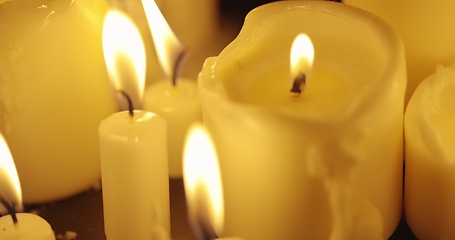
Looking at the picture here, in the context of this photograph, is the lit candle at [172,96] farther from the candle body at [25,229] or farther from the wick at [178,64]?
the candle body at [25,229]

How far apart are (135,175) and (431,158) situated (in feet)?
0.79

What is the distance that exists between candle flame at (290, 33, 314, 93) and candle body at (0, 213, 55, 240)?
233 mm

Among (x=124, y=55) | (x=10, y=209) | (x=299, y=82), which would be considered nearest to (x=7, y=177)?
(x=10, y=209)

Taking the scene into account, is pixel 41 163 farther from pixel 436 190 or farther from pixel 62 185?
pixel 436 190

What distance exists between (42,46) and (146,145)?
151 mm


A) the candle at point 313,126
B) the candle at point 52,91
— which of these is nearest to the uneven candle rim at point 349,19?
the candle at point 313,126

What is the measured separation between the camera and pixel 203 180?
0.63 metres

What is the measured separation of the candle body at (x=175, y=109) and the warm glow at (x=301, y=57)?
0.14 metres

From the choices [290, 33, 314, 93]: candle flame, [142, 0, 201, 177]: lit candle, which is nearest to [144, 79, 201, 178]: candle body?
[142, 0, 201, 177]: lit candle

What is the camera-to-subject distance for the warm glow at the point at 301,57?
0.68m

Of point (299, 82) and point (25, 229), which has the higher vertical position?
point (299, 82)

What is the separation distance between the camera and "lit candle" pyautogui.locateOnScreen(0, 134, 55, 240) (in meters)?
0.67

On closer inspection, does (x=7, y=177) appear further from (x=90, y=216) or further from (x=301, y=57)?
(x=301, y=57)

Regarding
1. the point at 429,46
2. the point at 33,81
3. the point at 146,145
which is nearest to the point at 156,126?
the point at 146,145
